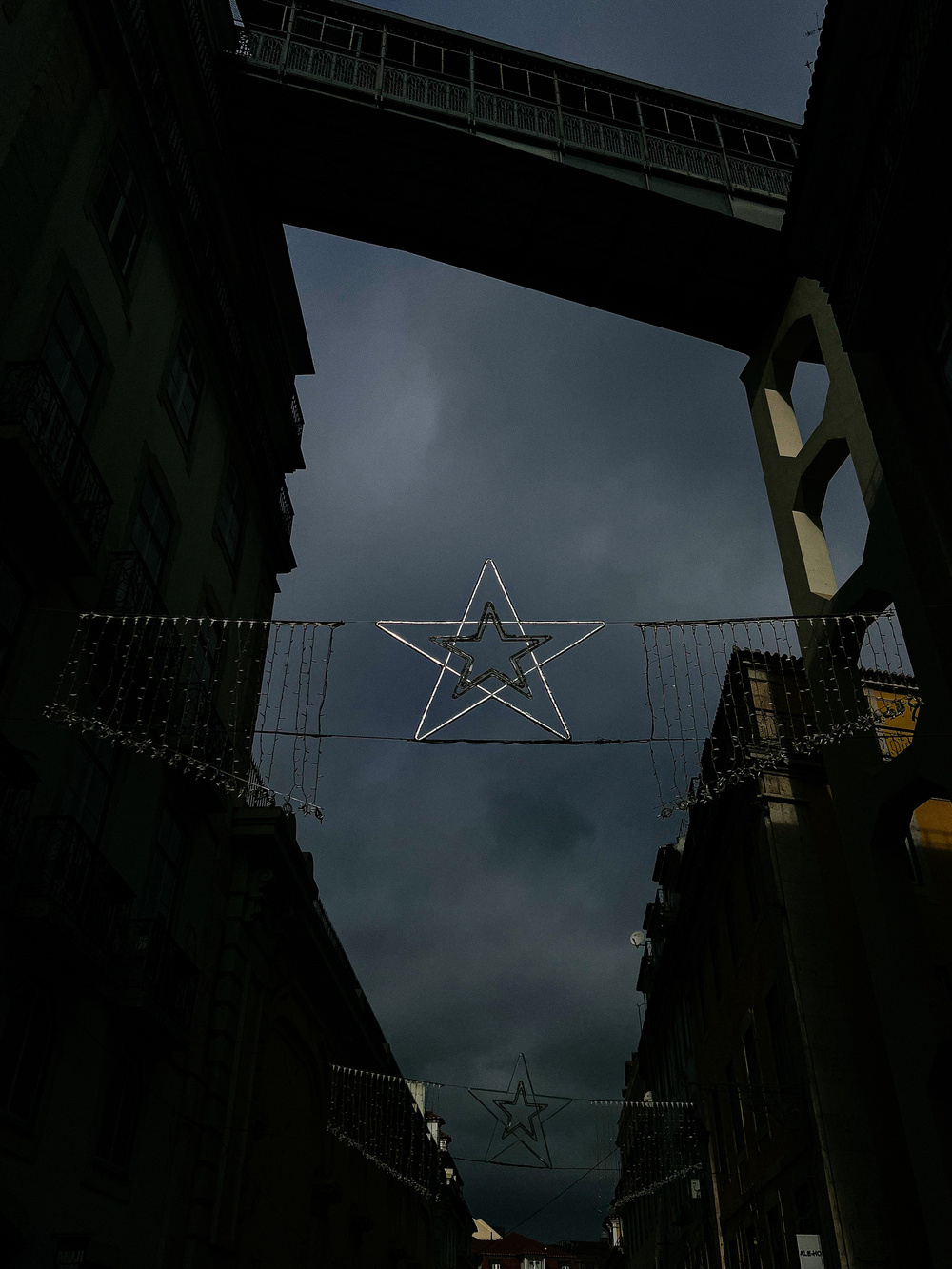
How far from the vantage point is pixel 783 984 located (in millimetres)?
18766

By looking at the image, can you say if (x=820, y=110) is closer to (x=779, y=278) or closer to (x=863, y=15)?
(x=863, y=15)

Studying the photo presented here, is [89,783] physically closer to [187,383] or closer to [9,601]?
[9,601]

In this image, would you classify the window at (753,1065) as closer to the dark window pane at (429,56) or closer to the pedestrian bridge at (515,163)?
the pedestrian bridge at (515,163)

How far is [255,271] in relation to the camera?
21953 millimetres

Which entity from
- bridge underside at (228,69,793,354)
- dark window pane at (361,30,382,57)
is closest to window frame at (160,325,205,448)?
bridge underside at (228,69,793,354)

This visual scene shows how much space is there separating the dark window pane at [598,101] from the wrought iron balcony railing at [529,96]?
3cm

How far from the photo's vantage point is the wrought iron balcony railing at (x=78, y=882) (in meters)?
10.7

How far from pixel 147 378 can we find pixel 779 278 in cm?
1506

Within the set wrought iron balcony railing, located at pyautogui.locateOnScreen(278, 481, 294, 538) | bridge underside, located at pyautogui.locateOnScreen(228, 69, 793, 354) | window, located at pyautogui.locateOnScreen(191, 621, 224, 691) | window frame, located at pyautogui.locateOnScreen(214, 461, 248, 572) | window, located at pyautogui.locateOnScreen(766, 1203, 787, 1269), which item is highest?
bridge underside, located at pyautogui.locateOnScreen(228, 69, 793, 354)

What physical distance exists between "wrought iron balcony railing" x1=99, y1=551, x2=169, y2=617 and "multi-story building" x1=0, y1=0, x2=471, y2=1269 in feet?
0.17

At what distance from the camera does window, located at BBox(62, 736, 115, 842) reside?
1255 cm

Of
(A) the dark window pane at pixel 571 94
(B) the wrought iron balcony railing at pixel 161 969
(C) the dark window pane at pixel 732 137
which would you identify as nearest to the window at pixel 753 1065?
(B) the wrought iron balcony railing at pixel 161 969

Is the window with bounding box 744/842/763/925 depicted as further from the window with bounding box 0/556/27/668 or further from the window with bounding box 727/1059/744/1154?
the window with bounding box 0/556/27/668

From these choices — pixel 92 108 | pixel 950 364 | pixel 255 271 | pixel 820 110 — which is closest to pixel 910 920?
pixel 950 364
